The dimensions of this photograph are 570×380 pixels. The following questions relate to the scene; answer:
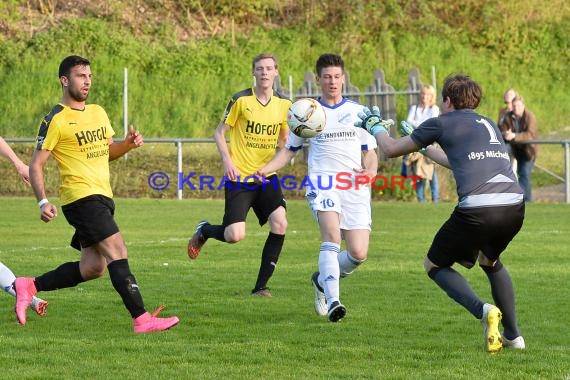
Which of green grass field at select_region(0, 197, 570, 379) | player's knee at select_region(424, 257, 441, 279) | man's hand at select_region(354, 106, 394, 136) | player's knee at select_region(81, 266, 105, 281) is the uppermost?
man's hand at select_region(354, 106, 394, 136)

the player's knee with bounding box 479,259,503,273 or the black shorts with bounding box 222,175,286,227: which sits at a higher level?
the black shorts with bounding box 222,175,286,227

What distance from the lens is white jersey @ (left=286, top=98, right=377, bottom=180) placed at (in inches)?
375

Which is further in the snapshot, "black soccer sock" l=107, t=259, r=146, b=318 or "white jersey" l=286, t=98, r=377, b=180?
"white jersey" l=286, t=98, r=377, b=180

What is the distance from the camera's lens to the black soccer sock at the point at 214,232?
439 inches

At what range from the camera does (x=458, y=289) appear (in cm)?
786

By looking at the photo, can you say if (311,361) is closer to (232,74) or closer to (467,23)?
(232,74)

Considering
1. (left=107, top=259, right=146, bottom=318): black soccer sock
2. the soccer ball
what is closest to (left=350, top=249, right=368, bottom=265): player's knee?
the soccer ball

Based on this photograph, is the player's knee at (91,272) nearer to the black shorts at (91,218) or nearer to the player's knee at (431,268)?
the black shorts at (91,218)

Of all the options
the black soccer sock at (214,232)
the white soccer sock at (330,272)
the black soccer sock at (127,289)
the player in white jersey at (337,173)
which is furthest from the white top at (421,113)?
the black soccer sock at (127,289)

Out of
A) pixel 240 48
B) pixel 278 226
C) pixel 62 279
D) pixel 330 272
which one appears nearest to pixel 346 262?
pixel 330 272

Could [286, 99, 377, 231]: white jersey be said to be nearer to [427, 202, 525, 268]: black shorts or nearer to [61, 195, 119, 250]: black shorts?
[61, 195, 119, 250]: black shorts

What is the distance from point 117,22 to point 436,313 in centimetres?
2376

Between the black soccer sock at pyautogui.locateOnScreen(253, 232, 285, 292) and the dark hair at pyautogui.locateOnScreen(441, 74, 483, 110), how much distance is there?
3.36 metres

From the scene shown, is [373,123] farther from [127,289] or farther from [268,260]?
[268,260]
